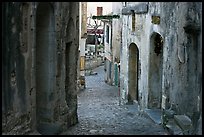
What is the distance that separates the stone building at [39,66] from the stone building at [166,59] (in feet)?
8.80

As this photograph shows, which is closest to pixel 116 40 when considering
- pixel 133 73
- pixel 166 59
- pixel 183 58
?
pixel 133 73

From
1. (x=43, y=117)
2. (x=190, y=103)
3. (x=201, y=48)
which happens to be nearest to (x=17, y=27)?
(x=43, y=117)

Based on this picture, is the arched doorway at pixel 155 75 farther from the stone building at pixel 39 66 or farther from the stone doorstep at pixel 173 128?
the stone doorstep at pixel 173 128

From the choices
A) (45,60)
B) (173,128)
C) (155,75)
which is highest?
(45,60)

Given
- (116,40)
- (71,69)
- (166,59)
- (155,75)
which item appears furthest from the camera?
(116,40)

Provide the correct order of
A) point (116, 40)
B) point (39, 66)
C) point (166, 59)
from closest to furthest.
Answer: point (39, 66) → point (166, 59) → point (116, 40)

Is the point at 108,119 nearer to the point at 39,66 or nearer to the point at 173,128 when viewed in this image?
the point at 173,128

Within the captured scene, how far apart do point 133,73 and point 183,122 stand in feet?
23.7

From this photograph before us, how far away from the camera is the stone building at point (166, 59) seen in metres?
9.78

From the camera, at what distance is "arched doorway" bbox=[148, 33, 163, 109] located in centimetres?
1388

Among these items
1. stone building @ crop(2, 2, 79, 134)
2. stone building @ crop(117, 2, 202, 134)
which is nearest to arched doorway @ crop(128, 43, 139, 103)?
stone building @ crop(117, 2, 202, 134)

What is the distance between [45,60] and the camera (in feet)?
34.8

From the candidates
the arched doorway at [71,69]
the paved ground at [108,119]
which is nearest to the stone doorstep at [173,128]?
the paved ground at [108,119]

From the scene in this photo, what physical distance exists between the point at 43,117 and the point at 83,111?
16.6 ft
